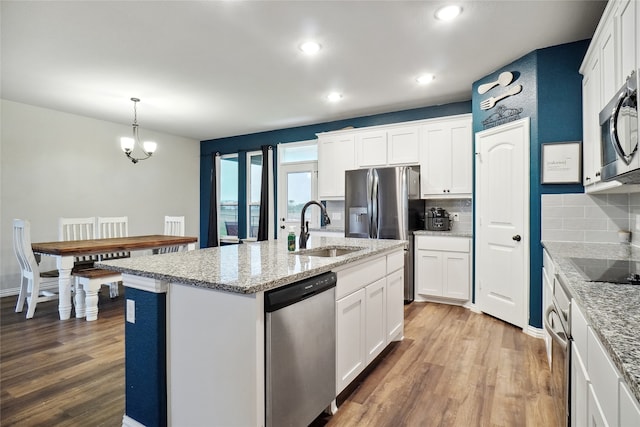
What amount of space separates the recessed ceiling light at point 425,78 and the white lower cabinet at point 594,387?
Answer: 2943 mm

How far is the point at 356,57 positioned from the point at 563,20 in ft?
5.38

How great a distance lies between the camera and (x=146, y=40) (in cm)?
278

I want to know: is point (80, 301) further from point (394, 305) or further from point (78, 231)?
point (394, 305)

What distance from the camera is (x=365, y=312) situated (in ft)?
7.29

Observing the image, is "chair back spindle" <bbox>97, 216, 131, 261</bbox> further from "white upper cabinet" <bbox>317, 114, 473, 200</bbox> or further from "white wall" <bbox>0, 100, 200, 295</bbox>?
"white upper cabinet" <bbox>317, 114, 473, 200</bbox>

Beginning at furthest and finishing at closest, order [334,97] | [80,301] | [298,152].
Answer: [298,152] → [334,97] → [80,301]

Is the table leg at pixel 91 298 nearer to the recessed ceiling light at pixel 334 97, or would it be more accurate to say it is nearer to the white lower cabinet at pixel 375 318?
the white lower cabinet at pixel 375 318

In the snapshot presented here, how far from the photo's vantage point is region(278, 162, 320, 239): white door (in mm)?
5594

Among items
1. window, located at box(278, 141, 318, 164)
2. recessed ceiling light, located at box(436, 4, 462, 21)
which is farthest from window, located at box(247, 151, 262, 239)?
recessed ceiling light, located at box(436, 4, 462, 21)

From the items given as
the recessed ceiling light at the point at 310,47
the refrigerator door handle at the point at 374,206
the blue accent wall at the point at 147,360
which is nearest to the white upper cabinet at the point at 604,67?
the recessed ceiling light at the point at 310,47

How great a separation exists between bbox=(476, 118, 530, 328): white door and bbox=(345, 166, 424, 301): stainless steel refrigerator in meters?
0.79

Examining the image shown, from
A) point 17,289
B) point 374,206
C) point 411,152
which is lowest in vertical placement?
point 17,289

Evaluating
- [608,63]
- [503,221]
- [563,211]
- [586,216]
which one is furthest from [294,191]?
[608,63]

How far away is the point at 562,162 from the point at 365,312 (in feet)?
7.30
